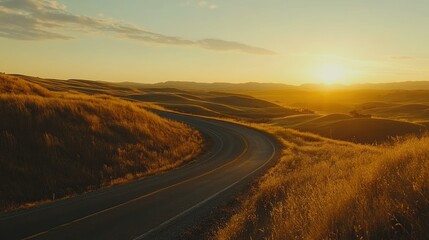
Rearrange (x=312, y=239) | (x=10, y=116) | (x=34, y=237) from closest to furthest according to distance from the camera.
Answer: (x=312, y=239)
(x=34, y=237)
(x=10, y=116)

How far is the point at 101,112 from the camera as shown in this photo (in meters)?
33.4

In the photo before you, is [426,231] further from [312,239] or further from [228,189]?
[228,189]

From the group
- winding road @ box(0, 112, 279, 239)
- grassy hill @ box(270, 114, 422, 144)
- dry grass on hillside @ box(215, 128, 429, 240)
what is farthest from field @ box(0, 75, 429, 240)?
winding road @ box(0, 112, 279, 239)

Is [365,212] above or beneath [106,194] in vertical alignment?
above

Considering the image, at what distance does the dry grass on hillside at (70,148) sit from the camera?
19.7 meters

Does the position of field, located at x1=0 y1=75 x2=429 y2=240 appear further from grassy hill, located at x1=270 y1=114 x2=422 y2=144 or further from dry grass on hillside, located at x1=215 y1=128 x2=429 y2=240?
grassy hill, located at x1=270 y1=114 x2=422 y2=144

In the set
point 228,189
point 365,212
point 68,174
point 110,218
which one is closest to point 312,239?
point 365,212

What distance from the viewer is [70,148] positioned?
24266 millimetres

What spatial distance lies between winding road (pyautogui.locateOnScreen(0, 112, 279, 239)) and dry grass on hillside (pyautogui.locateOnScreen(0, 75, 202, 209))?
2.02 m

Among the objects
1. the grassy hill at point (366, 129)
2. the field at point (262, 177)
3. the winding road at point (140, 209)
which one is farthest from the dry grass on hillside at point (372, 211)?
the grassy hill at point (366, 129)

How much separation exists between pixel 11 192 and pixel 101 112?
51.7 feet

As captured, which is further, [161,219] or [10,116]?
[10,116]

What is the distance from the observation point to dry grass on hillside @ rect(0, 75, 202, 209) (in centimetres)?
1970

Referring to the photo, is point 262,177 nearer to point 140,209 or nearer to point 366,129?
point 140,209
